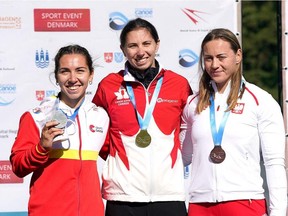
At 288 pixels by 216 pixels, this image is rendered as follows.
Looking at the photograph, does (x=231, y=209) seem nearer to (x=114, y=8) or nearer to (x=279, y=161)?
(x=279, y=161)

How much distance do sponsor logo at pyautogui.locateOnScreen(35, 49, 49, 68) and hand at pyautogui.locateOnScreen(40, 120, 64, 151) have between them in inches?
101

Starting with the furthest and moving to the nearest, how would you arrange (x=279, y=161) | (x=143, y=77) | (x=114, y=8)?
(x=114, y=8)
(x=143, y=77)
(x=279, y=161)

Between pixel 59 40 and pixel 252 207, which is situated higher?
pixel 59 40

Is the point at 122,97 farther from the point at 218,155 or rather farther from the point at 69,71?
the point at 218,155

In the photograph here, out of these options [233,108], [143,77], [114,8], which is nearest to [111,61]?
[114,8]

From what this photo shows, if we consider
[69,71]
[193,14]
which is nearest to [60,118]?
[69,71]

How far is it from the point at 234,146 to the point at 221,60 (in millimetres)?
521

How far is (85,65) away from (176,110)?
68 cm

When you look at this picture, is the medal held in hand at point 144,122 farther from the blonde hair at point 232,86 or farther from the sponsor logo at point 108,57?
the sponsor logo at point 108,57

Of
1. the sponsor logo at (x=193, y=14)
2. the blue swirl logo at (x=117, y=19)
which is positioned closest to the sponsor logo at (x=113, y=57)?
the blue swirl logo at (x=117, y=19)

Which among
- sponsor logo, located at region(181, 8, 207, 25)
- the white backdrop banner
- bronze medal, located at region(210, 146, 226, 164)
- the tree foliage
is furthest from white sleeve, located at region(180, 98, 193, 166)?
the tree foliage

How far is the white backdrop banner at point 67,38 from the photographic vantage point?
21.8ft

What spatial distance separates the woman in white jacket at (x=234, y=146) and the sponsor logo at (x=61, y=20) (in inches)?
90.1

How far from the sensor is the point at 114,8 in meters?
6.67
